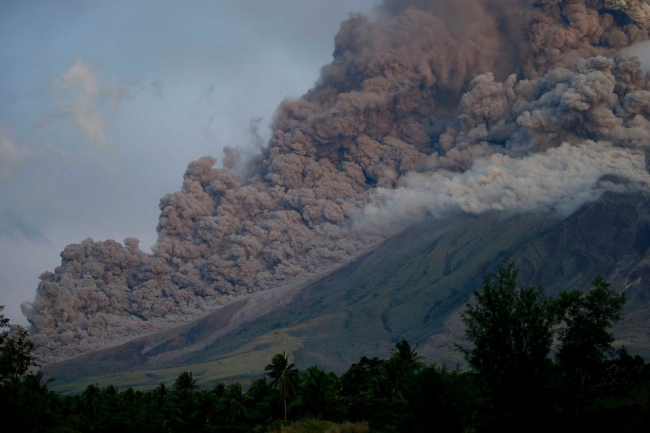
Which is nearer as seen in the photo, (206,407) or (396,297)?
(206,407)

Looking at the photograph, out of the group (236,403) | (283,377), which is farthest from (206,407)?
(283,377)

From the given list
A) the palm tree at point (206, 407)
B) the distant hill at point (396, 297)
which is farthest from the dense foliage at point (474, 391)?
the distant hill at point (396, 297)

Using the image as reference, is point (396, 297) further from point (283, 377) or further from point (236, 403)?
point (283, 377)

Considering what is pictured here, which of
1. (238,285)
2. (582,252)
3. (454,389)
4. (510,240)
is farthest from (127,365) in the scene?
(454,389)

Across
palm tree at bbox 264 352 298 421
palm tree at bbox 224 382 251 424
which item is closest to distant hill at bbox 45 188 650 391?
palm tree at bbox 224 382 251 424

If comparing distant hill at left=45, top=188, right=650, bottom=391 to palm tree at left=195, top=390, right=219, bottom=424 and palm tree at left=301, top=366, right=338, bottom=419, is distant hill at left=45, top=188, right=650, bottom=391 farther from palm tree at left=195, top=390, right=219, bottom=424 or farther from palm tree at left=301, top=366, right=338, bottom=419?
palm tree at left=301, top=366, right=338, bottom=419

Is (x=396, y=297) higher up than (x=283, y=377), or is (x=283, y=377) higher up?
(x=396, y=297)
